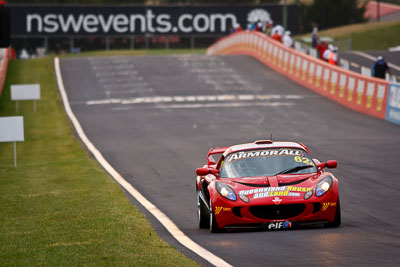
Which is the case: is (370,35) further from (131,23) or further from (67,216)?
(67,216)

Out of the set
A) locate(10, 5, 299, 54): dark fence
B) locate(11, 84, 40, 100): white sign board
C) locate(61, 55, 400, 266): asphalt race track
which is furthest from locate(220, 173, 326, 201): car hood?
locate(10, 5, 299, 54): dark fence

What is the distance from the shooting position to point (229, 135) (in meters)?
29.3

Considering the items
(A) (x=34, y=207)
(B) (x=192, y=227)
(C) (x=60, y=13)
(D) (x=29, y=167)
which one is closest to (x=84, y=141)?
(D) (x=29, y=167)

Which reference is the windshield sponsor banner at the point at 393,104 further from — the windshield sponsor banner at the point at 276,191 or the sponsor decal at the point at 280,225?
the sponsor decal at the point at 280,225

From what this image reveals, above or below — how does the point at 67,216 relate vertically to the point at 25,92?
above

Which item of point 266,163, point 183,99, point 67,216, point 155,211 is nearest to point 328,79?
point 183,99

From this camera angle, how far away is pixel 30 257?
10398 millimetres

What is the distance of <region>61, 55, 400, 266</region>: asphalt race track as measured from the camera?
11141 mm

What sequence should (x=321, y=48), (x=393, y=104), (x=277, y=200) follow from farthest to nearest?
(x=321, y=48), (x=393, y=104), (x=277, y=200)

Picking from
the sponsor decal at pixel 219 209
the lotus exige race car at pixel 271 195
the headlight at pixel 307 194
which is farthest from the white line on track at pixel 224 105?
the headlight at pixel 307 194

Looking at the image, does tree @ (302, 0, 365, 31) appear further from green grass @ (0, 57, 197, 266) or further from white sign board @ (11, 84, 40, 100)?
green grass @ (0, 57, 197, 266)

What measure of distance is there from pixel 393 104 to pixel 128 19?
59.2m

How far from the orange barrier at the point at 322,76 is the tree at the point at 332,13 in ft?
179

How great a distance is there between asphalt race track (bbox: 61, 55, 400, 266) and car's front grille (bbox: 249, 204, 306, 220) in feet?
0.86
